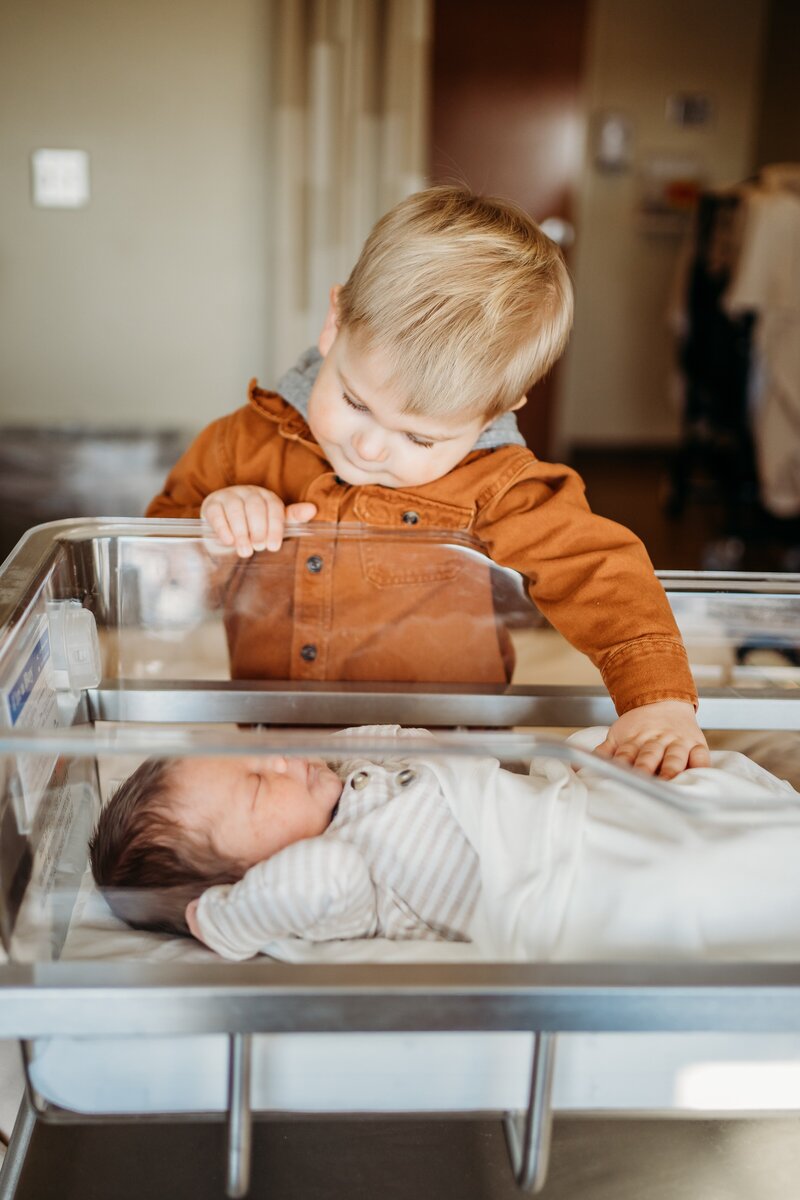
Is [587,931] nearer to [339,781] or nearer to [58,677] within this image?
[339,781]

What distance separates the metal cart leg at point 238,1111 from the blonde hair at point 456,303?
486 mm

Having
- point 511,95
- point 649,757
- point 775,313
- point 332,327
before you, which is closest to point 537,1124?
point 649,757

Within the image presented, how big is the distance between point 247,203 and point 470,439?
94.2 inches

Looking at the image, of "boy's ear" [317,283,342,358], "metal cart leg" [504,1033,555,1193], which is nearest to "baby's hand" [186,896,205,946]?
"metal cart leg" [504,1033,555,1193]

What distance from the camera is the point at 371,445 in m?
0.85

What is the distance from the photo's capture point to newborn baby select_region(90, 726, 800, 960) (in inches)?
23.8

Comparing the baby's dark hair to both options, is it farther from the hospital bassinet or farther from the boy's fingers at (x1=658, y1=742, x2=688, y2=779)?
the boy's fingers at (x1=658, y1=742, x2=688, y2=779)

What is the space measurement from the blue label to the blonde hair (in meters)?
0.33

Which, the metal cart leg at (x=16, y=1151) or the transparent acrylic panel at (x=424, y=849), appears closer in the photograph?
the transparent acrylic panel at (x=424, y=849)

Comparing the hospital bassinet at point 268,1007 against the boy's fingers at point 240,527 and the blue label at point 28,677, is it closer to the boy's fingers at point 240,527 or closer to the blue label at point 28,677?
the blue label at point 28,677

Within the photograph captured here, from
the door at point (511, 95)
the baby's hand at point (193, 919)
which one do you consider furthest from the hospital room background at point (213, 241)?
the baby's hand at point (193, 919)

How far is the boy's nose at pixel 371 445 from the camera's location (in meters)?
0.85

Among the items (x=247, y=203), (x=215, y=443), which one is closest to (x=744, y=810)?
(x=215, y=443)

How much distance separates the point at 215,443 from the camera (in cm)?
107
